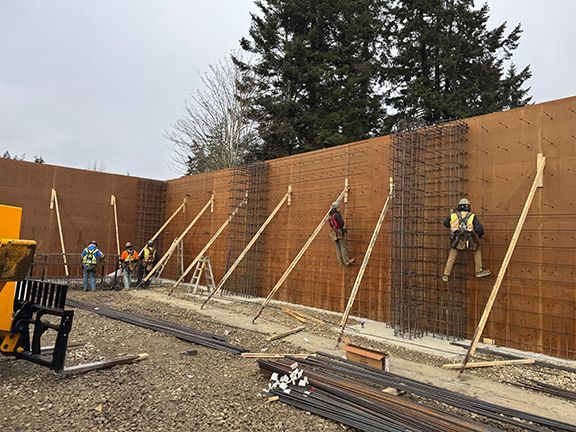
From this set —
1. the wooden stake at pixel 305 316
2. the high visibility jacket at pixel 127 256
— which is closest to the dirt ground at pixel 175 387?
the wooden stake at pixel 305 316

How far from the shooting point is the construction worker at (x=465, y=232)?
21.7 feet

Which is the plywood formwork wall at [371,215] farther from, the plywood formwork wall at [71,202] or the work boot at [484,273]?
the work boot at [484,273]

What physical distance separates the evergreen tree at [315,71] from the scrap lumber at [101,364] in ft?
48.2

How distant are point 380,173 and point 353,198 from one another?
905mm

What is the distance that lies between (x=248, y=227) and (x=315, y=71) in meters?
10.1

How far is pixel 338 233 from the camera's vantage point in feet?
29.5

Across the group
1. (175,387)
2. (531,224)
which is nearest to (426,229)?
(531,224)

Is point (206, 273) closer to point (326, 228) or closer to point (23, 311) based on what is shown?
point (326, 228)

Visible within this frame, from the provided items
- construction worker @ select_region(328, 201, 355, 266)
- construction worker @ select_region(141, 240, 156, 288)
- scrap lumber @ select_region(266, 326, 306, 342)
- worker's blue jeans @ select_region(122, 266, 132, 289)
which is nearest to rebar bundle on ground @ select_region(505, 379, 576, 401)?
scrap lumber @ select_region(266, 326, 306, 342)

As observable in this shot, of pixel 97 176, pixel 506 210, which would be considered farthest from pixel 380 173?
pixel 97 176

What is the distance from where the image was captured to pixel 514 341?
21.2 feet

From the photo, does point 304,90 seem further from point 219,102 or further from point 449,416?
point 449,416

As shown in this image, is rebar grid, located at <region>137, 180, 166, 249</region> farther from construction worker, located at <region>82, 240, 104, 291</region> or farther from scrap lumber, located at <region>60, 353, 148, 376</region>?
scrap lumber, located at <region>60, 353, 148, 376</region>

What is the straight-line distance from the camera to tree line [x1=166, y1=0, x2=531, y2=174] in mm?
18469
